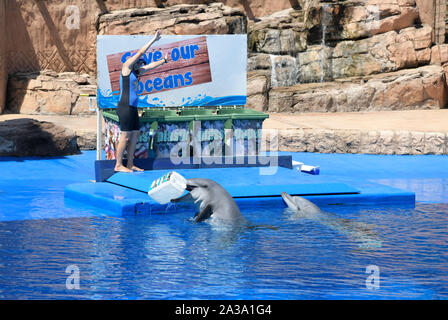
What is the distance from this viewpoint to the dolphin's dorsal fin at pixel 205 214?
6.28 metres

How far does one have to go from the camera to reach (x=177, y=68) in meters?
9.66

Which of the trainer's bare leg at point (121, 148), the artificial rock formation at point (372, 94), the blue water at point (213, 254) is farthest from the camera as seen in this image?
the artificial rock formation at point (372, 94)

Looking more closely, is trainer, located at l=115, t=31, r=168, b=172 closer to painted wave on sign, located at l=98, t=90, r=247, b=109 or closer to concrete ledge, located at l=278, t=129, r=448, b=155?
painted wave on sign, located at l=98, t=90, r=247, b=109

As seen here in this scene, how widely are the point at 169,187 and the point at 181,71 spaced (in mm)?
3738

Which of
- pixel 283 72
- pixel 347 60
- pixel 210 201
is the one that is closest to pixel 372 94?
pixel 347 60

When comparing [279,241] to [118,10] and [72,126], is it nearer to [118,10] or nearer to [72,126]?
[72,126]

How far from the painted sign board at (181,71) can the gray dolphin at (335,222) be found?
2896mm

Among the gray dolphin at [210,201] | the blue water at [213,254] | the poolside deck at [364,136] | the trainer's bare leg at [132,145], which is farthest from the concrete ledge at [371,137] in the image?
the gray dolphin at [210,201]

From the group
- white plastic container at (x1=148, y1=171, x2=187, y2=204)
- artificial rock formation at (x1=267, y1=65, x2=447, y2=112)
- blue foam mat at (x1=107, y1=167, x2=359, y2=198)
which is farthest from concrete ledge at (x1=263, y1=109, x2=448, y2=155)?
white plastic container at (x1=148, y1=171, x2=187, y2=204)

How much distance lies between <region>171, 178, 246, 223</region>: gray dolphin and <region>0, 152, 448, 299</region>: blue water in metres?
0.16

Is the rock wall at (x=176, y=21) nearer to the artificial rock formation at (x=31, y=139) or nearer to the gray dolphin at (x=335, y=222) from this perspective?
the artificial rock formation at (x=31, y=139)

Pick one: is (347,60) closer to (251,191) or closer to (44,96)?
(44,96)

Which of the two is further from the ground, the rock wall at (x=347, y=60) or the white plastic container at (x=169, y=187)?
the rock wall at (x=347, y=60)

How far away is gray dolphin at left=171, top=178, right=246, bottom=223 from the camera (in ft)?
20.7
